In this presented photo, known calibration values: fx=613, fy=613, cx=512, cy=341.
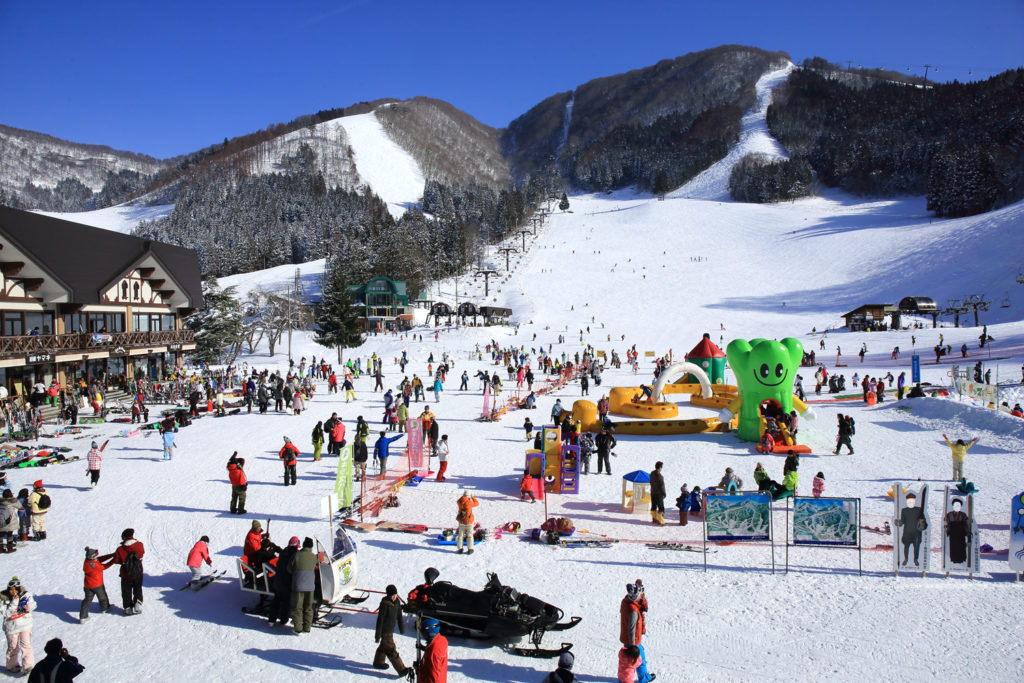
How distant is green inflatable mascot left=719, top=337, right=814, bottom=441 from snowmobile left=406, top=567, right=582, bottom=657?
1260 centimetres

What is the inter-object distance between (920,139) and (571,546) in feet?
468

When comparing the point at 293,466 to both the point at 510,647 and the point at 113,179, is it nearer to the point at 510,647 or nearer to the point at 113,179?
the point at 510,647

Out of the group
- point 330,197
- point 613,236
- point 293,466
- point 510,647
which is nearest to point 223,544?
point 293,466

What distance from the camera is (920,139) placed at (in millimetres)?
120812

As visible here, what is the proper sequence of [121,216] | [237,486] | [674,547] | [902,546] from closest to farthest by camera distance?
[902,546] → [674,547] → [237,486] → [121,216]

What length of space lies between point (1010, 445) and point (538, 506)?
46.9 feet

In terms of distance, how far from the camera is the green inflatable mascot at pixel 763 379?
60.6ft

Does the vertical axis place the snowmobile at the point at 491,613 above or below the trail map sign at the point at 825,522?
below

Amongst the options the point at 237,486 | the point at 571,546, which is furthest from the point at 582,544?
the point at 237,486

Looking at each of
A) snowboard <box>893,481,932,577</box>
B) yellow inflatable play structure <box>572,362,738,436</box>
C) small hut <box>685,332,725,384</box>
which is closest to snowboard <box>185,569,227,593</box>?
snowboard <box>893,481,932,577</box>

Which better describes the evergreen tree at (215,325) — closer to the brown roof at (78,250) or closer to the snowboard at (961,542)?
the brown roof at (78,250)

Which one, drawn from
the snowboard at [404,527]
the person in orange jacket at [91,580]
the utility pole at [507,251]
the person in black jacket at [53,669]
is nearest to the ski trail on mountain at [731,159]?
the utility pole at [507,251]

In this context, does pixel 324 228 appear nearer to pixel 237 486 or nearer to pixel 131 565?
pixel 237 486

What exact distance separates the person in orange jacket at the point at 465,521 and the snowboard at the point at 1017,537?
8167mm
